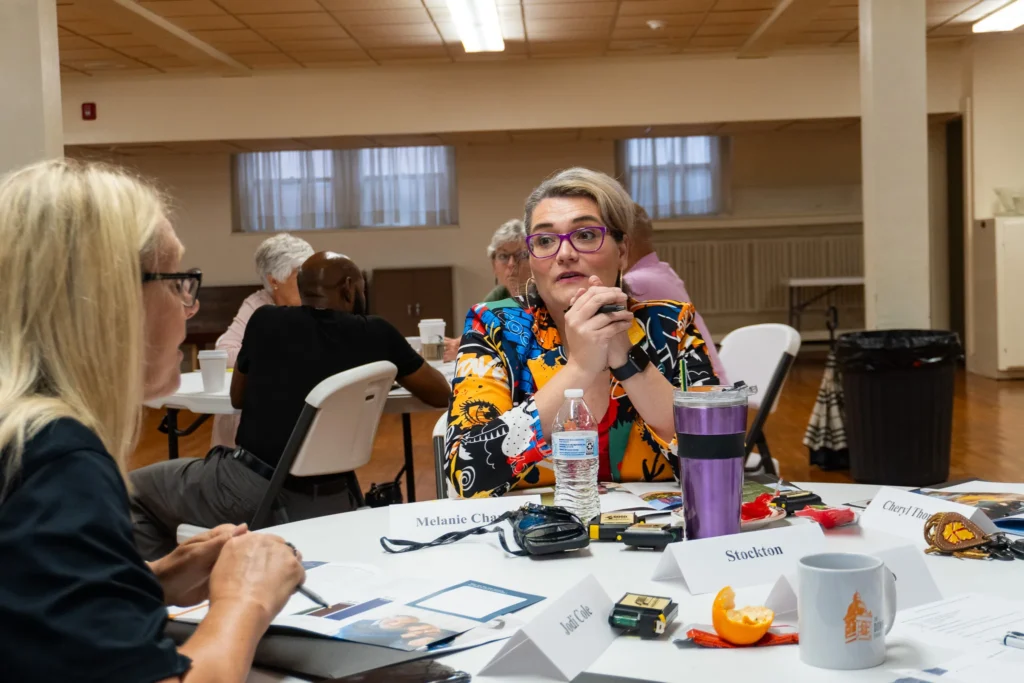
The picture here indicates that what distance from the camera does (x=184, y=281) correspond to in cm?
106

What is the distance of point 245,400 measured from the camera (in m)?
3.07

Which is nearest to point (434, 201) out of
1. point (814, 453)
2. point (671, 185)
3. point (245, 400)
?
point (671, 185)

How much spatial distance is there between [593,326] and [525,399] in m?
0.31

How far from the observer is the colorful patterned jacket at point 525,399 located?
1732 mm

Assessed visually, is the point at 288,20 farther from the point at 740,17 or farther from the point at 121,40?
the point at 740,17

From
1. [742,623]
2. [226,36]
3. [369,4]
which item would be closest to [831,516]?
[742,623]

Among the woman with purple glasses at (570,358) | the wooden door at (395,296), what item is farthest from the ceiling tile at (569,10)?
the woman with purple glasses at (570,358)

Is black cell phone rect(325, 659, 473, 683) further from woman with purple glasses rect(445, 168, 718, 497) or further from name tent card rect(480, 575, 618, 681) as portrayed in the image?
woman with purple glasses rect(445, 168, 718, 497)

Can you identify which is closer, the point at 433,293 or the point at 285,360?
the point at 285,360

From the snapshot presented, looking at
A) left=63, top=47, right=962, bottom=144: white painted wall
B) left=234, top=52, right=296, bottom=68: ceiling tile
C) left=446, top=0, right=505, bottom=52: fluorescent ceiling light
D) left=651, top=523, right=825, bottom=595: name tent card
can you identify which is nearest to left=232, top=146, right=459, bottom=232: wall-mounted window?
left=63, top=47, right=962, bottom=144: white painted wall

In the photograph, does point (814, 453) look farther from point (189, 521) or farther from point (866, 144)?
point (189, 521)

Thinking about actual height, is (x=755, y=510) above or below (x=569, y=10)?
below

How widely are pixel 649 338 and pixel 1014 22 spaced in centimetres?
778

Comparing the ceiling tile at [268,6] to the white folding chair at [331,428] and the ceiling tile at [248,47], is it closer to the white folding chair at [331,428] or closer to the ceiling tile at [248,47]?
the ceiling tile at [248,47]
